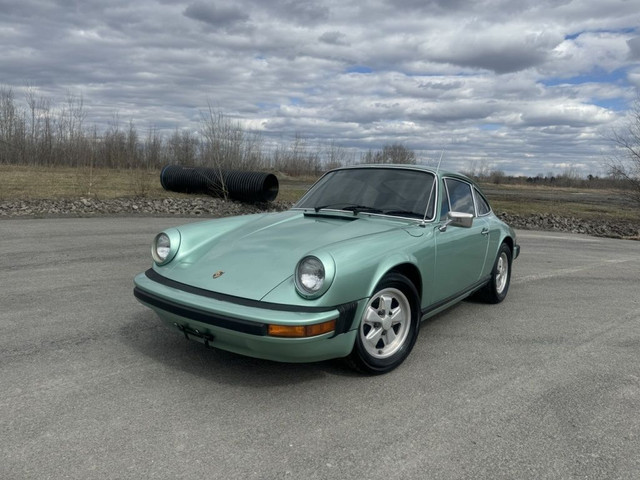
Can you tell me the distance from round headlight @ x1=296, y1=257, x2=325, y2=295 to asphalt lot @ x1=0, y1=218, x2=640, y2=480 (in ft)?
2.41

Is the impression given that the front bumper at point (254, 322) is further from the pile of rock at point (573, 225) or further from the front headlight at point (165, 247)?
the pile of rock at point (573, 225)

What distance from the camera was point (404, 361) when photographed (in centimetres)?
381

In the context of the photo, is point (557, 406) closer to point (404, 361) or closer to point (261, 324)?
point (404, 361)

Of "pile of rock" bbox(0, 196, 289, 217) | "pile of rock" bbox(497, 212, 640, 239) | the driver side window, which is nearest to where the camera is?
the driver side window

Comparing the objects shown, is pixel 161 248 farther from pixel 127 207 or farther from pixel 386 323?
pixel 127 207

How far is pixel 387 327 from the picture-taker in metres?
3.56

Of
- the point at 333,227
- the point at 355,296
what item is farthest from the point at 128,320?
the point at 355,296

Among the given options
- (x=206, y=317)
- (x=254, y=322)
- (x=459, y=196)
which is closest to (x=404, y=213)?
(x=459, y=196)

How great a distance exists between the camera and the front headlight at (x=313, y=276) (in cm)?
302

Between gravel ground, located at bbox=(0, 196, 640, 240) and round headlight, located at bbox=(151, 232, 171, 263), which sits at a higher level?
round headlight, located at bbox=(151, 232, 171, 263)

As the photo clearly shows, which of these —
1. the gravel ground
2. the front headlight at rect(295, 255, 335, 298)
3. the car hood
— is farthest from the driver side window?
the gravel ground

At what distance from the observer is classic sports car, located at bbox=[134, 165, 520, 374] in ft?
9.91

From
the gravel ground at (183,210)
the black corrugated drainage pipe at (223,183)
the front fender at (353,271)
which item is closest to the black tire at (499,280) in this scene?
the front fender at (353,271)

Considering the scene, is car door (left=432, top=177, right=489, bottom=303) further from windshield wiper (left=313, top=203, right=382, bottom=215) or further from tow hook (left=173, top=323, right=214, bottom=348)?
tow hook (left=173, top=323, right=214, bottom=348)
